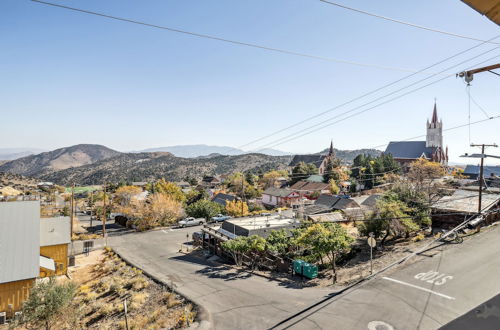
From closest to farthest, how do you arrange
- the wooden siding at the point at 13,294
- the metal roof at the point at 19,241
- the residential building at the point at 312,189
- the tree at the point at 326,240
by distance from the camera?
1. the wooden siding at the point at 13,294
2. the metal roof at the point at 19,241
3. the tree at the point at 326,240
4. the residential building at the point at 312,189

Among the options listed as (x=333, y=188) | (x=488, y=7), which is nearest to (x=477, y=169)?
(x=333, y=188)

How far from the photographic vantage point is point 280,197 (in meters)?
61.8

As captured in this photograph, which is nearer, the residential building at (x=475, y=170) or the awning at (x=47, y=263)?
the awning at (x=47, y=263)

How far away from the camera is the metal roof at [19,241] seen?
59.1ft

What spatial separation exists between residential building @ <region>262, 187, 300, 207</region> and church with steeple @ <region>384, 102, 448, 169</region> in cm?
5268

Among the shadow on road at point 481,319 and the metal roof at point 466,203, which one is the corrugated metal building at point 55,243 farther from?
the metal roof at point 466,203

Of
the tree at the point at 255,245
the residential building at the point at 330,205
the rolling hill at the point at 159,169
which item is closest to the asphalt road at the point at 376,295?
the tree at the point at 255,245

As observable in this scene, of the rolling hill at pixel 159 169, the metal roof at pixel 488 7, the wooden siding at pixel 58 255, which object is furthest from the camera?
the rolling hill at pixel 159 169

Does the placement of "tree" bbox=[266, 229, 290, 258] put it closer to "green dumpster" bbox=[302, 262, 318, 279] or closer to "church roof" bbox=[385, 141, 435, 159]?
"green dumpster" bbox=[302, 262, 318, 279]

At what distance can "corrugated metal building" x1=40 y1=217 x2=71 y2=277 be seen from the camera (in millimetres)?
23828

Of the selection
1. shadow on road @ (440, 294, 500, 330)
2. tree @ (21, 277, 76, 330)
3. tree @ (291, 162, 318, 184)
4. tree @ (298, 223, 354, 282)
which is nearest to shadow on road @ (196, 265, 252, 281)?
tree @ (298, 223, 354, 282)

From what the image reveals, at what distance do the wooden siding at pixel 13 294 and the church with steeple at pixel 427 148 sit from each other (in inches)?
3977

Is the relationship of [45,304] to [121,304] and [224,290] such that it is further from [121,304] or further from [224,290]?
[224,290]

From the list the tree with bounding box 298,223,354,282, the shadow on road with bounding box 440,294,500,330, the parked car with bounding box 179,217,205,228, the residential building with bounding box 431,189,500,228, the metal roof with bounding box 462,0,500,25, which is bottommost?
the parked car with bounding box 179,217,205,228
